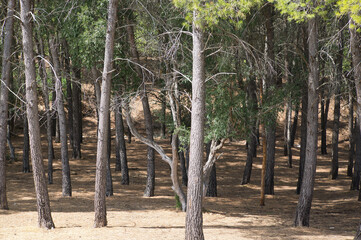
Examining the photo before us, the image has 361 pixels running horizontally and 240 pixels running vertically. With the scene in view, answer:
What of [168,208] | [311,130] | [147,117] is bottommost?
[168,208]

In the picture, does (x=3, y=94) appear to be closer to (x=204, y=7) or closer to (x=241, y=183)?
(x=204, y=7)

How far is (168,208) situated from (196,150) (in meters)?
7.16

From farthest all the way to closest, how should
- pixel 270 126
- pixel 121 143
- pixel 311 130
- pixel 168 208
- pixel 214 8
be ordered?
pixel 121 143
pixel 270 126
pixel 168 208
pixel 311 130
pixel 214 8

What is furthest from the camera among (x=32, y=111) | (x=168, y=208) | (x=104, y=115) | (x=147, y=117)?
(x=147, y=117)

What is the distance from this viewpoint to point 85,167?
83.5 ft

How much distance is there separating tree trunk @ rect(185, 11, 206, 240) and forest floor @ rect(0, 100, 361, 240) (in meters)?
1.63

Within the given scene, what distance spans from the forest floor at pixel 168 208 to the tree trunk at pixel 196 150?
1.63 m

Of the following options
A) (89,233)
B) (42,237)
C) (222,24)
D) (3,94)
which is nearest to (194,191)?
(89,233)

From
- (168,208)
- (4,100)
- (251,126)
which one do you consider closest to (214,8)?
(251,126)

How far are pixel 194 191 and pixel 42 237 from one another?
13.2 ft

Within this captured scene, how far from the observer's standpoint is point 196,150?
951 centimetres

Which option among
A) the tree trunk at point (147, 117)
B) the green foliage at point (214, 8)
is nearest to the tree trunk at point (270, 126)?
the tree trunk at point (147, 117)

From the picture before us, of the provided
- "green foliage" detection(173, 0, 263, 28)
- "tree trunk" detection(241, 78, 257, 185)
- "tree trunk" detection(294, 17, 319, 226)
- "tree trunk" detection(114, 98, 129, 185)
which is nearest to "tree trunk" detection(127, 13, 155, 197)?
"tree trunk" detection(114, 98, 129, 185)

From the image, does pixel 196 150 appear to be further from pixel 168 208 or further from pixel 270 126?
pixel 270 126
